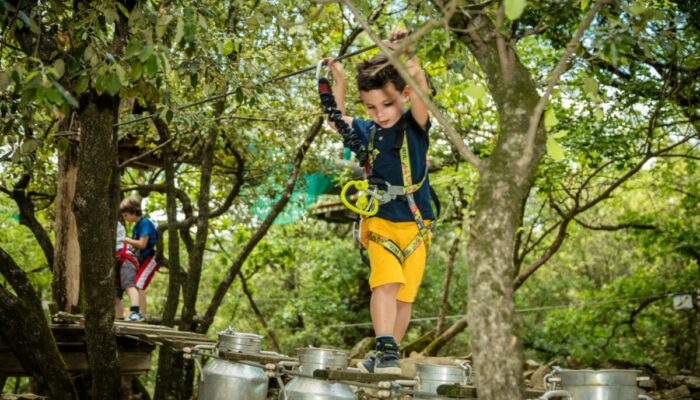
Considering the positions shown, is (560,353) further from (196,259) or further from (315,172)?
(196,259)

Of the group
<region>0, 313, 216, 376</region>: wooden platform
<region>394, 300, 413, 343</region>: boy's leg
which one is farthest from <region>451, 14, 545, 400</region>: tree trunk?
<region>0, 313, 216, 376</region>: wooden platform

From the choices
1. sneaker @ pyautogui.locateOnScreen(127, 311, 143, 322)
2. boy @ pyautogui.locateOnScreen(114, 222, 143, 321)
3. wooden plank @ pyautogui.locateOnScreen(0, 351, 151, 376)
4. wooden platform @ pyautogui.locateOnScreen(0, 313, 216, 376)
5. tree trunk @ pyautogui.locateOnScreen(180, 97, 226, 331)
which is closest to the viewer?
wooden platform @ pyautogui.locateOnScreen(0, 313, 216, 376)

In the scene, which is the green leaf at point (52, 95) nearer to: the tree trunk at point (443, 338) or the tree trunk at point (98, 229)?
the tree trunk at point (98, 229)

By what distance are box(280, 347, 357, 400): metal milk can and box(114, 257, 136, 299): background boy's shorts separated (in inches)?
225

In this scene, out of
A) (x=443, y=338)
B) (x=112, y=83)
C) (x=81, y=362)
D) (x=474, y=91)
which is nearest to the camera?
(x=474, y=91)

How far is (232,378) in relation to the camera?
4.99 metres

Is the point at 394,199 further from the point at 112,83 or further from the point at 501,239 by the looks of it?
the point at 501,239

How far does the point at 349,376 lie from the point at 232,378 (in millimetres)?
1431

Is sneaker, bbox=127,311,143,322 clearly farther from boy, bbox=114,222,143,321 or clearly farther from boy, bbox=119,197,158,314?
boy, bbox=119,197,158,314

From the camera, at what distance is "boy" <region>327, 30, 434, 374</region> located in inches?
178

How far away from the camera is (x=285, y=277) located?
2330cm

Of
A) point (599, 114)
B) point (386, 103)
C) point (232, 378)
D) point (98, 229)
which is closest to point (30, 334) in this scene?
point (98, 229)

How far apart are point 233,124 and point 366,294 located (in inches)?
501

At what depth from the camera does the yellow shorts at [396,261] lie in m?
4.54
